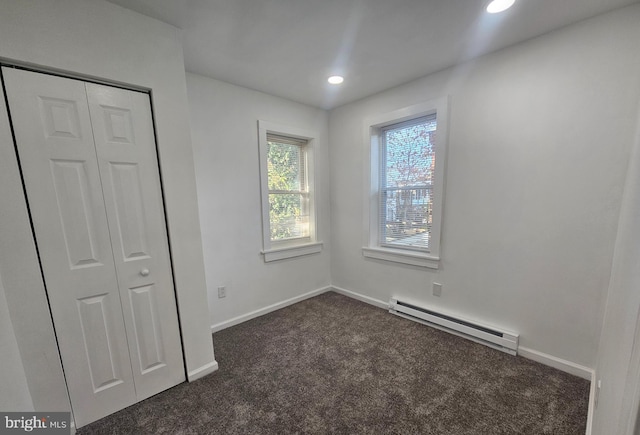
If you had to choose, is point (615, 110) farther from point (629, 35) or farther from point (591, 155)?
point (629, 35)

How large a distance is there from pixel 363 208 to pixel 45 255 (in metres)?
2.64

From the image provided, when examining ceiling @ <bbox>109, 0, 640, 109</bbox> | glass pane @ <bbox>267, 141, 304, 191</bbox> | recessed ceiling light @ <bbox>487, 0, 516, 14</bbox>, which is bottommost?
glass pane @ <bbox>267, 141, 304, 191</bbox>

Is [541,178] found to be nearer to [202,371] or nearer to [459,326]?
[459,326]

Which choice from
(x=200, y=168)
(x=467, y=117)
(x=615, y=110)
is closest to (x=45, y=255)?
(x=200, y=168)

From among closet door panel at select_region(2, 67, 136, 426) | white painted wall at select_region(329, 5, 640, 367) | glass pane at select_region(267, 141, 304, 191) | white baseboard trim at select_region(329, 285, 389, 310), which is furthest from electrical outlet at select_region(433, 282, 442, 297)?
closet door panel at select_region(2, 67, 136, 426)

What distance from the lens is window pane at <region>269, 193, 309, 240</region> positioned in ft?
→ 9.63

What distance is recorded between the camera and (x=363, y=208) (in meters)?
2.98

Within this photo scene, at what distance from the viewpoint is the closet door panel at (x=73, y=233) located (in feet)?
4.10

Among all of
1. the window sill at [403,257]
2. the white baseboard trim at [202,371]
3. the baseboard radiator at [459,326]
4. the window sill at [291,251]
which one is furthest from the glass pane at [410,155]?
the white baseboard trim at [202,371]

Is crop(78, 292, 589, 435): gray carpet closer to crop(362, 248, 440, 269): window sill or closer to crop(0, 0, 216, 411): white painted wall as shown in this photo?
crop(0, 0, 216, 411): white painted wall

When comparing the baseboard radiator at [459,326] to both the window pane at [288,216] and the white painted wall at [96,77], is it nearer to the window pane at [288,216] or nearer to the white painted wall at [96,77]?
the window pane at [288,216]

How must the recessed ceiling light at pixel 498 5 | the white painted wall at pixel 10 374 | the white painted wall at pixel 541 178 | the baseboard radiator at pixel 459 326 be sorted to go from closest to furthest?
the white painted wall at pixel 10 374
the recessed ceiling light at pixel 498 5
the white painted wall at pixel 541 178
the baseboard radiator at pixel 459 326

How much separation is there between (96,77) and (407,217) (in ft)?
8.99

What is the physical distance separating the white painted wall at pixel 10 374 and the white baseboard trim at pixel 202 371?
0.79 m
